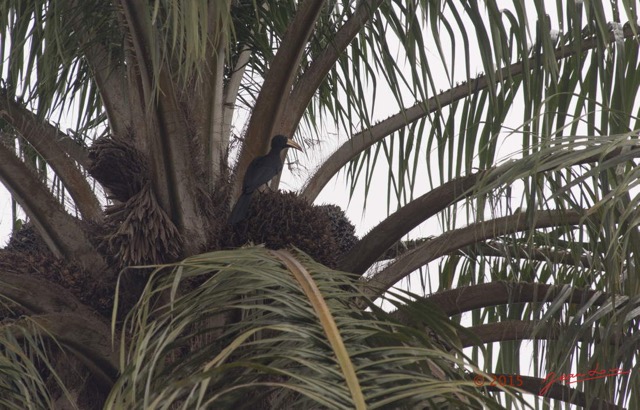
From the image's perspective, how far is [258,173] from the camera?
8.97 feet

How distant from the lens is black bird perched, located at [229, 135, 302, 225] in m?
2.60

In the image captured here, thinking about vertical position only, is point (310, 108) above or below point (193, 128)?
above

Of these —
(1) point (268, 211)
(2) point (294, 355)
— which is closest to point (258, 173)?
(1) point (268, 211)

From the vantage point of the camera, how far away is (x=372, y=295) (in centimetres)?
265

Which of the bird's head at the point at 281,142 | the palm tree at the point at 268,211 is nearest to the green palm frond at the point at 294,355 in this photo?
the palm tree at the point at 268,211

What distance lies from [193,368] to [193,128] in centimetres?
104

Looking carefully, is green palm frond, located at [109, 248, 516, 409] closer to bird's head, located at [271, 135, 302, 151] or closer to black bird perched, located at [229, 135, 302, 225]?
black bird perched, located at [229, 135, 302, 225]

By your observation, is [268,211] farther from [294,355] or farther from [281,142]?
[294,355]

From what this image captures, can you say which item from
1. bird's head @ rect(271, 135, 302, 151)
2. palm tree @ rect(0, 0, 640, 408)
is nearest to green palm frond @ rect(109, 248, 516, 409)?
palm tree @ rect(0, 0, 640, 408)

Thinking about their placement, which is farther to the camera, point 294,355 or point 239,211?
point 239,211

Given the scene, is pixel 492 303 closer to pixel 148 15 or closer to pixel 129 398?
pixel 148 15

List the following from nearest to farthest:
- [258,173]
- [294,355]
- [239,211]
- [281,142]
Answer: [294,355] < [239,211] < [258,173] < [281,142]

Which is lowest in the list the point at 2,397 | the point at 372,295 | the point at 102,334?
the point at 2,397

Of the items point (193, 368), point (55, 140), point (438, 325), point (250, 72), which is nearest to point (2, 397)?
point (193, 368)
